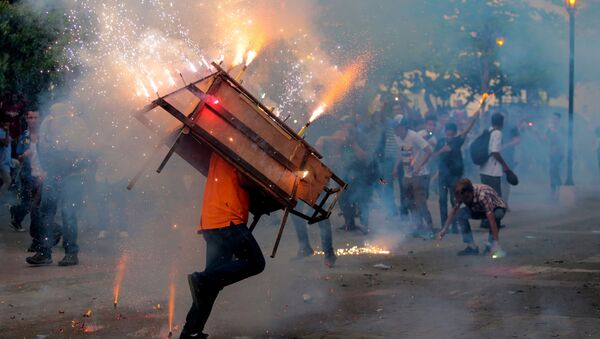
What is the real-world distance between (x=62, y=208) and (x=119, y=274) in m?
1.09

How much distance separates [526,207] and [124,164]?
8138mm

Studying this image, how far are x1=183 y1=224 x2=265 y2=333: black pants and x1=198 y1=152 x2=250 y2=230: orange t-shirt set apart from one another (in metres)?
0.05

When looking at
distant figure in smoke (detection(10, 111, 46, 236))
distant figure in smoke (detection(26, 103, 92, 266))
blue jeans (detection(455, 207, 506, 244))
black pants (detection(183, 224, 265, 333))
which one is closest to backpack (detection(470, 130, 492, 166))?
blue jeans (detection(455, 207, 506, 244))

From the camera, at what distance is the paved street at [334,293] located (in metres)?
6.50

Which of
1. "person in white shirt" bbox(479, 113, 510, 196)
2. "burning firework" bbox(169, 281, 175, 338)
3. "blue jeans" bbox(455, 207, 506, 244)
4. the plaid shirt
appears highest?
"person in white shirt" bbox(479, 113, 510, 196)

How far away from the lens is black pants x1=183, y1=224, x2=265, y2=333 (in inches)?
226

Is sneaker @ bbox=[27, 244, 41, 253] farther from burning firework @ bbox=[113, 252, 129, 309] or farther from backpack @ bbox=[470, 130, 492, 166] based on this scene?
backpack @ bbox=[470, 130, 492, 166]

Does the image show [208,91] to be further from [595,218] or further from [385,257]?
[595,218]

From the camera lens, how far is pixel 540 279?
845 cm

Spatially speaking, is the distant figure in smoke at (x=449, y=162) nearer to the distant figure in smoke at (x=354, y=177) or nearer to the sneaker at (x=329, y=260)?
the distant figure in smoke at (x=354, y=177)

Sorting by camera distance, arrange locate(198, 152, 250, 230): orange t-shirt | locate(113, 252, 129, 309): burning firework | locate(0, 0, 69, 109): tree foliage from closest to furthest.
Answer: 1. locate(198, 152, 250, 230): orange t-shirt
2. locate(113, 252, 129, 309): burning firework
3. locate(0, 0, 69, 109): tree foliage

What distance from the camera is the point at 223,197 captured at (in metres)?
5.72

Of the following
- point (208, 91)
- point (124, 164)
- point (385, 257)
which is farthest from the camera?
point (124, 164)

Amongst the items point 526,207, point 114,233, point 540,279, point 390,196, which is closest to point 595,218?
point 526,207
